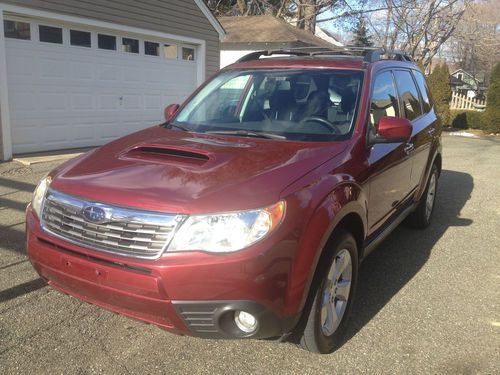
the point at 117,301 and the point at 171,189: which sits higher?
the point at 171,189

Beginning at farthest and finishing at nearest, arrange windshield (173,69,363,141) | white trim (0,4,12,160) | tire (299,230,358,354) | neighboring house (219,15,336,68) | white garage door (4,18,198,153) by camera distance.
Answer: neighboring house (219,15,336,68), white garage door (4,18,198,153), white trim (0,4,12,160), windshield (173,69,363,141), tire (299,230,358,354)

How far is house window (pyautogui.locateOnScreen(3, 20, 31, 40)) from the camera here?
8461 mm

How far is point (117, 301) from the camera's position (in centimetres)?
253

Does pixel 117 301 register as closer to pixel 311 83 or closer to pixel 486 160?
pixel 311 83

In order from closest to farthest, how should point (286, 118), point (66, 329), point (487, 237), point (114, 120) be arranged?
point (66, 329), point (286, 118), point (487, 237), point (114, 120)

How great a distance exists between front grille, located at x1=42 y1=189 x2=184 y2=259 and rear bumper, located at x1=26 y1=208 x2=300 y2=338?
6cm

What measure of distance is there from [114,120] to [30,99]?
2089 millimetres

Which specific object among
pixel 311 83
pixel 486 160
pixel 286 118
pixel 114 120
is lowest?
pixel 486 160

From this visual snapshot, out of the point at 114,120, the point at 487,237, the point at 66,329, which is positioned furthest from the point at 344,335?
the point at 114,120

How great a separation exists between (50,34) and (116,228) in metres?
8.02

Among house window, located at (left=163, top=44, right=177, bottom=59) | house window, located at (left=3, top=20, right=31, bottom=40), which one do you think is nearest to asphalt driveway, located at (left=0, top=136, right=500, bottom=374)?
house window, located at (left=3, top=20, right=31, bottom=40)

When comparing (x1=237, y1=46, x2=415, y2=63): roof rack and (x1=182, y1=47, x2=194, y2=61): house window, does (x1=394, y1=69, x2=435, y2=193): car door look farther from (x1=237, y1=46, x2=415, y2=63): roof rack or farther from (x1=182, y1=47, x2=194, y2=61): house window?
(x1=182, y1=47, x2=194, y2=61): house window

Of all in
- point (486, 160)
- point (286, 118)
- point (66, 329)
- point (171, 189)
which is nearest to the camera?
point (171, 189)

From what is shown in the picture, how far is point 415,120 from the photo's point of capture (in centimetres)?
484
